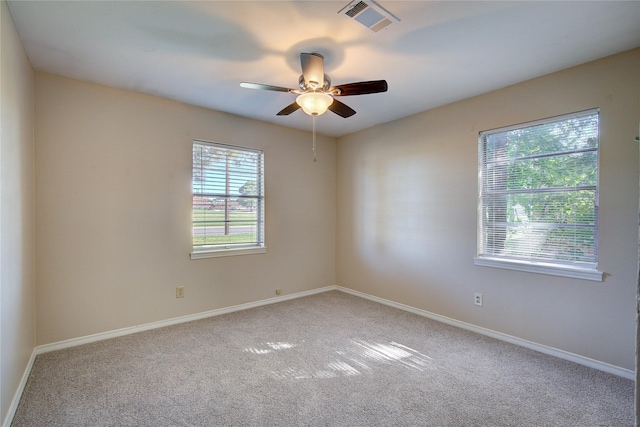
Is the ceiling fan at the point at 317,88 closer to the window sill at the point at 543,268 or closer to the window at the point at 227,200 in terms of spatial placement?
the window at the point at 227,200

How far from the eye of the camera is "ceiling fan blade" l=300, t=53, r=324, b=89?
6.87ft

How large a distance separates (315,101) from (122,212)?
88.6 inches

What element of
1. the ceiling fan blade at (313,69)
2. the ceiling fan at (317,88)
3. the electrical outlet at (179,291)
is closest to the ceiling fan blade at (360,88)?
the ceiling fan at (317,88)

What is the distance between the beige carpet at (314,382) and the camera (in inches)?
72.2

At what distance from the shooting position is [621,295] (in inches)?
90.7

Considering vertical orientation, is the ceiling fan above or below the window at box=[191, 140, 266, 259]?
above

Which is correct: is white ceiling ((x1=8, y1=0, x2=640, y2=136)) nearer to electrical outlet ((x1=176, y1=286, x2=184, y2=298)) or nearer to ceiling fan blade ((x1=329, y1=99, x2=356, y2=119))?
ceiling fan blade ((x1=329, y1=99, x2=356, y2=119))

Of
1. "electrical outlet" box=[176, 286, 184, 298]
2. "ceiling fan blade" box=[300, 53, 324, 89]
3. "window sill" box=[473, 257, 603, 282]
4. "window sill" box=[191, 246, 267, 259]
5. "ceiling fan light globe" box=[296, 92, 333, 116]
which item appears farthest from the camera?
"window sill" box=[191, 246, 267, 259]

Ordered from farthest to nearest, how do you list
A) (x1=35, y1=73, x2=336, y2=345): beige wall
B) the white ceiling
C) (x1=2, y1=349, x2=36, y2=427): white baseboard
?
(x1=35, y1=73, x2=336, y2=345): beige wall → the white ceiling → (x1=2, y1=349, x2=36, y2=427): white baseboard

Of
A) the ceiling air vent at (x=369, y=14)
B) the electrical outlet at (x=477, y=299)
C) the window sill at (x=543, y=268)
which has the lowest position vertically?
the electrical outlet at (x=477, y=299)

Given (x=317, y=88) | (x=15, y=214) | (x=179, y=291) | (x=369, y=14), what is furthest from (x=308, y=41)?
(x=179, y=291)

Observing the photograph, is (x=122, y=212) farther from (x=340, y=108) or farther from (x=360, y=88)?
(x=360, y=88)

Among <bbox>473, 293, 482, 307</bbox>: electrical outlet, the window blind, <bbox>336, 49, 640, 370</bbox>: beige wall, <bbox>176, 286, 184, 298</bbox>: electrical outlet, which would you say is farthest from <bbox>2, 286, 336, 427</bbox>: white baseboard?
the window blind

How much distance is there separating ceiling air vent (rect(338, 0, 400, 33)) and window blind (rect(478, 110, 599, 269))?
5.90ft
